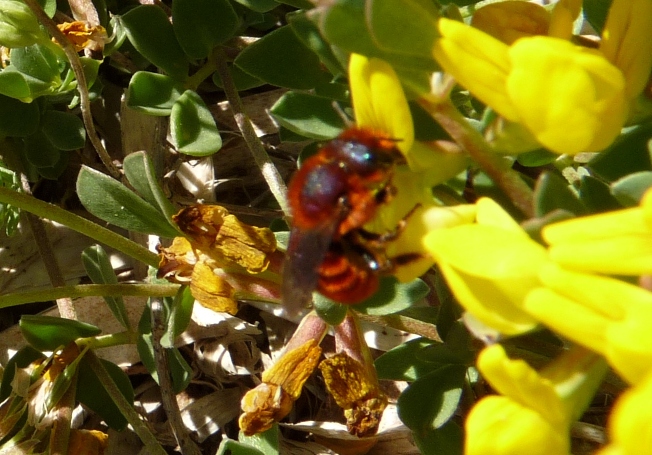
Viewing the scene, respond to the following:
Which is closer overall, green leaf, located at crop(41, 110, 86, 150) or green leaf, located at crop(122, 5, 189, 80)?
green leaf, located at crop(122, 5, 189, 80)

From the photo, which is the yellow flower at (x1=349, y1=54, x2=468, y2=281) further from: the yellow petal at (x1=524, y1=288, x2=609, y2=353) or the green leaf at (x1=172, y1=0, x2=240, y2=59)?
the green leaf at (x1=172, y1=0, x2=240, y2=59)

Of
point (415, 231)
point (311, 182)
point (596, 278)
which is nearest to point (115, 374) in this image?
point (311, 182)

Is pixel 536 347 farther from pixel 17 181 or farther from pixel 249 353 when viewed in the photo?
pixel 17 181

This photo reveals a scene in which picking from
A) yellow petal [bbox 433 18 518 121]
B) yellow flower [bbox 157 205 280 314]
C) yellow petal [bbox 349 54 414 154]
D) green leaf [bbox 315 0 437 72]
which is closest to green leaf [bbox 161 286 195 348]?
yellow flower [bbox 157 205 280 314]

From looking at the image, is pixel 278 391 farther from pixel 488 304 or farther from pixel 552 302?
pixel 552 302

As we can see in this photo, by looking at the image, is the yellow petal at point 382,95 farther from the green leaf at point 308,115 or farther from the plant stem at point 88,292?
the plant stem at point 88,292

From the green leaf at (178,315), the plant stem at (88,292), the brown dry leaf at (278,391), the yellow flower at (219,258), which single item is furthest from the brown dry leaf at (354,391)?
the plant stem at (88,292)
